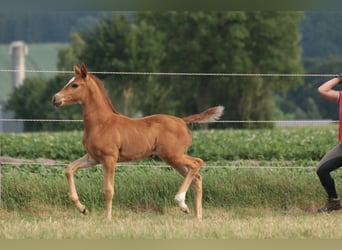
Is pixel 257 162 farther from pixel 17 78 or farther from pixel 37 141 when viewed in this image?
pixel 17 78

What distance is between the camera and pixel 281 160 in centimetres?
1644

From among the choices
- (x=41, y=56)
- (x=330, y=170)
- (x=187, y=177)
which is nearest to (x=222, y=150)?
(x=330, y=170)

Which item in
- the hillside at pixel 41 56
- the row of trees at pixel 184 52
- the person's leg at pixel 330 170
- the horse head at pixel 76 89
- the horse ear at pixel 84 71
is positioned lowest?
the hillside at pixel 41 56

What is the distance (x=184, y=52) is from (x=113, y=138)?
58654mm

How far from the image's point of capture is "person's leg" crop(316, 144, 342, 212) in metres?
11.6

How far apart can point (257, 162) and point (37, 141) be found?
6673 mm

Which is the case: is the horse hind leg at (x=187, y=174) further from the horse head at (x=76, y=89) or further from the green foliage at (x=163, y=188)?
the green foliage at (x=163, y=188)

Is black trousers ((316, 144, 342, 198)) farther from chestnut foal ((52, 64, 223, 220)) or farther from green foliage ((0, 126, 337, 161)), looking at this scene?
green foliage ((0, 126, 337, 161))

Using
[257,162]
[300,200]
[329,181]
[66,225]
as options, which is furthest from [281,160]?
[66,225]

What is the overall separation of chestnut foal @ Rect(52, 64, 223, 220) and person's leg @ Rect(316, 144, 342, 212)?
1.33 m

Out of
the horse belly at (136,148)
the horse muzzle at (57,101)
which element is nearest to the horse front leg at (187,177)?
the horse belly at (136,148)

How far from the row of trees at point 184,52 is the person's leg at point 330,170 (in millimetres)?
52144

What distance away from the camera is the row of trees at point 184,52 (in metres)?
66.0

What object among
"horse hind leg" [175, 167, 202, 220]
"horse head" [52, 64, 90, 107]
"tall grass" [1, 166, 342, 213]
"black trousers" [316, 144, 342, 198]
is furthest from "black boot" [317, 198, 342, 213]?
"horse head" [52, 64, 90, 107]
